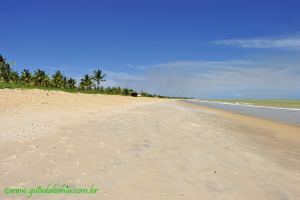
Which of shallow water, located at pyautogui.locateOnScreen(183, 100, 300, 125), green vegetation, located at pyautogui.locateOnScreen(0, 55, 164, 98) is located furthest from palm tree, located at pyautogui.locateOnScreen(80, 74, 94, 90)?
shallow water, located at pyautogui.locateOnScreen(183, 100, 300, 125)

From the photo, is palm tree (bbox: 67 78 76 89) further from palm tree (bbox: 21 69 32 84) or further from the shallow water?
the shallow water

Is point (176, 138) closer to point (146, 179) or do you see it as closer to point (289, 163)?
point (289, 163)

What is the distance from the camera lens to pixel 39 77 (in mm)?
105250

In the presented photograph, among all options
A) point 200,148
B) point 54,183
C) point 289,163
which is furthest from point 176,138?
point 54,183

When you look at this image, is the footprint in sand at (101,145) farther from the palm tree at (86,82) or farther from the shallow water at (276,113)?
the palm tree at (86,82)

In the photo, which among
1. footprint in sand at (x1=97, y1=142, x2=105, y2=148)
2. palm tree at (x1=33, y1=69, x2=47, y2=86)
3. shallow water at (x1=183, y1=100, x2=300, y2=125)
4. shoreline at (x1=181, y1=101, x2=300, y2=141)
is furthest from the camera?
palm tree at (x1=33, y1=69, x2=47, y2=86)

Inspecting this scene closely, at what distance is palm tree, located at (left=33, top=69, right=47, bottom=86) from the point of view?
10300cm

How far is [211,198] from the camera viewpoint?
531cm

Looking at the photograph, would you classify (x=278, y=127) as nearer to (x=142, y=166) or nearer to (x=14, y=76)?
(x=142, y=166)

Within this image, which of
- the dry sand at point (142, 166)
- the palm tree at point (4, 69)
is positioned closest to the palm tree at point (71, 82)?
the palm tree at point (4, 69)

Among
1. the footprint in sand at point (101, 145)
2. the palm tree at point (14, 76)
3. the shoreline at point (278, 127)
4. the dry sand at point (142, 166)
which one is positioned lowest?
the shoreline at point (278, 127)

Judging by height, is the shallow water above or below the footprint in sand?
below

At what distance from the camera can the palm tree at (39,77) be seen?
10300 cm

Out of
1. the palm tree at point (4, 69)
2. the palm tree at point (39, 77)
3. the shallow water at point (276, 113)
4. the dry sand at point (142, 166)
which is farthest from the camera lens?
the palm tree at point (39, 77)
